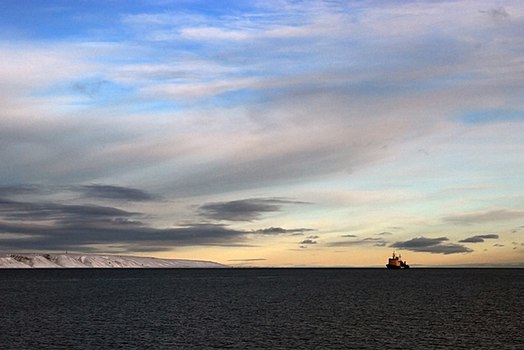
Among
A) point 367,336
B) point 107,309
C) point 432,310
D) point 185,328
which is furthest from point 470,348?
point 107,309

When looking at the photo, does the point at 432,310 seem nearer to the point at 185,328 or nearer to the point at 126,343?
the point at 185,328

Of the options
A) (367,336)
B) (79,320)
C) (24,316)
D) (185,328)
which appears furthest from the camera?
(24,316)

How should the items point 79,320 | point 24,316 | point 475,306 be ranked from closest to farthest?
point 79,320, point 24,316, point 475,306

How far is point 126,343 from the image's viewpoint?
261 feet

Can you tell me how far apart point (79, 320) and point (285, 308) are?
3854cm

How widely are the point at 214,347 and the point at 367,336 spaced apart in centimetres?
2026

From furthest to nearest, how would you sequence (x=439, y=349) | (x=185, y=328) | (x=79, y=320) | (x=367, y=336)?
1. (x=79, y=320)
2. (x=185, y=328)
3. (x=367, y=336)
4. (x=439, y=349)

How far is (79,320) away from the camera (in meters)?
106

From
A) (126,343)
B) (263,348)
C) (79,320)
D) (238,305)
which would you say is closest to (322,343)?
(263,348)

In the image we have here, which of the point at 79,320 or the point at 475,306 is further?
the point at 475,306

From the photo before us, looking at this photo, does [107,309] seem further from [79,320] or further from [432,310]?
[432,310]

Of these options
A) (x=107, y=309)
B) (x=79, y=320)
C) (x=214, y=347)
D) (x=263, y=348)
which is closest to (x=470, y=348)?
(x=263, y=348)

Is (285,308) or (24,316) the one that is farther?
(285,308)

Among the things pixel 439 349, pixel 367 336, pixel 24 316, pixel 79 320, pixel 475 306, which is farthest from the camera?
pixel 475 306
